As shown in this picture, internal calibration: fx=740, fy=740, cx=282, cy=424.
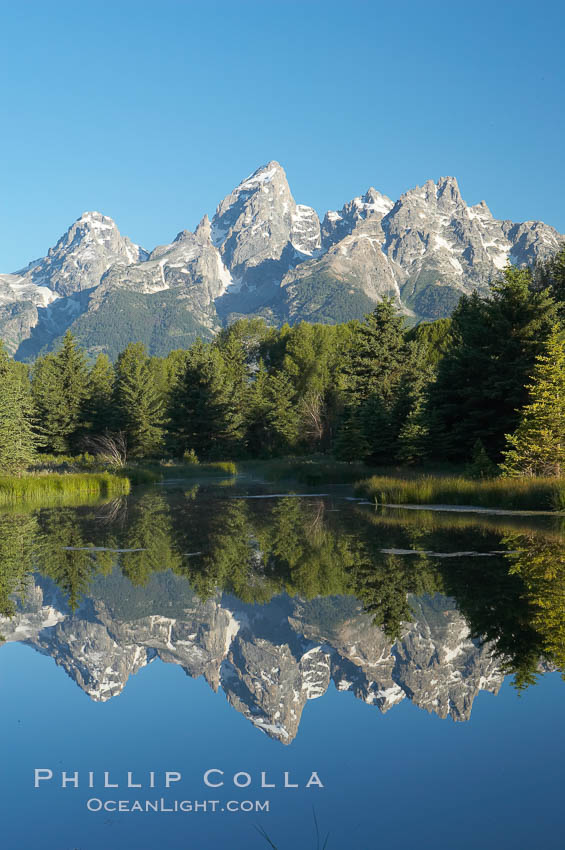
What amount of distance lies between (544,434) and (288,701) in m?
21.0

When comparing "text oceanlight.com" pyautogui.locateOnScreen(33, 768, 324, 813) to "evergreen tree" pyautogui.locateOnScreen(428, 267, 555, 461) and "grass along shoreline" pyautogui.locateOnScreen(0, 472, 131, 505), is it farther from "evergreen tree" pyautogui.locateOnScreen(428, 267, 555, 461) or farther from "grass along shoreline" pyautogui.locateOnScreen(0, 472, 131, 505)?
"evergreen tree" pyautogui.locateOnScreen(428, 267, 555, 461)

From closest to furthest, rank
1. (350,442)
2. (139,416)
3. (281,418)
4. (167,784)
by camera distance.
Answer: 1. (167,784)
2. (350,442)
3. (139,416)
4. (281,418)

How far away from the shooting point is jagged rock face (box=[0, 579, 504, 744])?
6512 millimetres

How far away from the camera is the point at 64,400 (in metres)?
75.0

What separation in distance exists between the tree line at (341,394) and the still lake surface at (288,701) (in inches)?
660

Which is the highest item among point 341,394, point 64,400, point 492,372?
point 64,400

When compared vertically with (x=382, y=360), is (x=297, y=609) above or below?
below

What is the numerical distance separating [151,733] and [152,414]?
235 ft

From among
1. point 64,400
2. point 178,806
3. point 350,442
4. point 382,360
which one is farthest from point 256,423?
point 178,806

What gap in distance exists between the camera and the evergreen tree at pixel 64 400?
73525 millimetres

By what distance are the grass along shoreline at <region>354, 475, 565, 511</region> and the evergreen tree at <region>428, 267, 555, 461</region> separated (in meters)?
8.62

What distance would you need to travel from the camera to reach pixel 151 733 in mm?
5668

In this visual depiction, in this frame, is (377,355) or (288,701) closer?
(288,701)

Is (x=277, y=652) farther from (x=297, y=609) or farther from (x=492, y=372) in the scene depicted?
(x=492, y=372)
